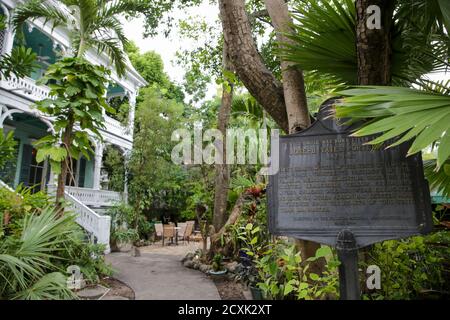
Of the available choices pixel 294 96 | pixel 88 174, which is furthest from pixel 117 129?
pixel 294 96

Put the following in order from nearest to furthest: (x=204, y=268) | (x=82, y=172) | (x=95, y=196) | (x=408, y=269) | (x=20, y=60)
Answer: (x=408, y=269), (x=20, y=60), (x=204, y=268), (x=95, y=196), (x=82, y=172)

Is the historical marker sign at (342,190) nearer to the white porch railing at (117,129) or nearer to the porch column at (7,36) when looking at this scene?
the porch column at (7,36)

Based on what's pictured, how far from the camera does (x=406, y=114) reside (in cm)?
144

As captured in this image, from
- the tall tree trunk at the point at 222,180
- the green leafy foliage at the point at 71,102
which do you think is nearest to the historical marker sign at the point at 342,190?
the green leafy foliage at the point at 71,102

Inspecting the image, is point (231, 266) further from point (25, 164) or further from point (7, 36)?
point (7, 36)

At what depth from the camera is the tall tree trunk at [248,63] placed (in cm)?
331

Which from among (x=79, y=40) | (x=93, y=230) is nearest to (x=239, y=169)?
(x=93, y=230)

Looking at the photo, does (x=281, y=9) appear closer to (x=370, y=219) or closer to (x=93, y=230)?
(x=370, y=219)

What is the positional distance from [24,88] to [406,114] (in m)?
10.6

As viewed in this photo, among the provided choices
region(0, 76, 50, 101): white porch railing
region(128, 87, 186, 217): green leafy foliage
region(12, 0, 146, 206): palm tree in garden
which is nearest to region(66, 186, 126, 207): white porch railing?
region(128, 87, 186, 217): green leafy foliage

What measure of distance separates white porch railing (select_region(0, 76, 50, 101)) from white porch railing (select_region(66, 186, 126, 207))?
3.09 meters

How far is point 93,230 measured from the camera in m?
9.09

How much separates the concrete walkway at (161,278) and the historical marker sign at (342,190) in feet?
11.4
